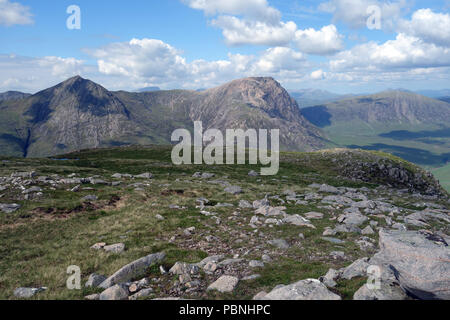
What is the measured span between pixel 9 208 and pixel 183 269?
24071mm

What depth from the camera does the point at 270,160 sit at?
291ft

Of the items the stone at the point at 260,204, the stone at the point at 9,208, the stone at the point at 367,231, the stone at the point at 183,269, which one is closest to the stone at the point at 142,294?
the stone at the point at 183,269

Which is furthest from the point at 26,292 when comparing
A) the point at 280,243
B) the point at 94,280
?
the point at 280,243

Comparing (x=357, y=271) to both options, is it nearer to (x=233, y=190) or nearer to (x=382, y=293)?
(x=382, y=293)

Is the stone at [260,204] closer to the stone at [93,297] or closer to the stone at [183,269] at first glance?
the stone at [183,269]

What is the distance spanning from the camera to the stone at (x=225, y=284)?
13959 mm

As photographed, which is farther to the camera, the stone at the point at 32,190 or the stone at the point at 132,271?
the stone at the point at 32,190

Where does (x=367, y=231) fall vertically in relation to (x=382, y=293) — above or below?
below

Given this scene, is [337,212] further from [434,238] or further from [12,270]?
[12,270]

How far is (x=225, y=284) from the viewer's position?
47.1 feet

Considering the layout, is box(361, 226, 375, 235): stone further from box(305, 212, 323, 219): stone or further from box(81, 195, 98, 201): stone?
box(81, 195, 98, 201): stone

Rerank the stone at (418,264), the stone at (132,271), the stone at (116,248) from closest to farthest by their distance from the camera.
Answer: the stone at (418,264)
the stone at (132,271)
the stone at (116,248)

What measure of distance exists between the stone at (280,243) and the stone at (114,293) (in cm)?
1200
